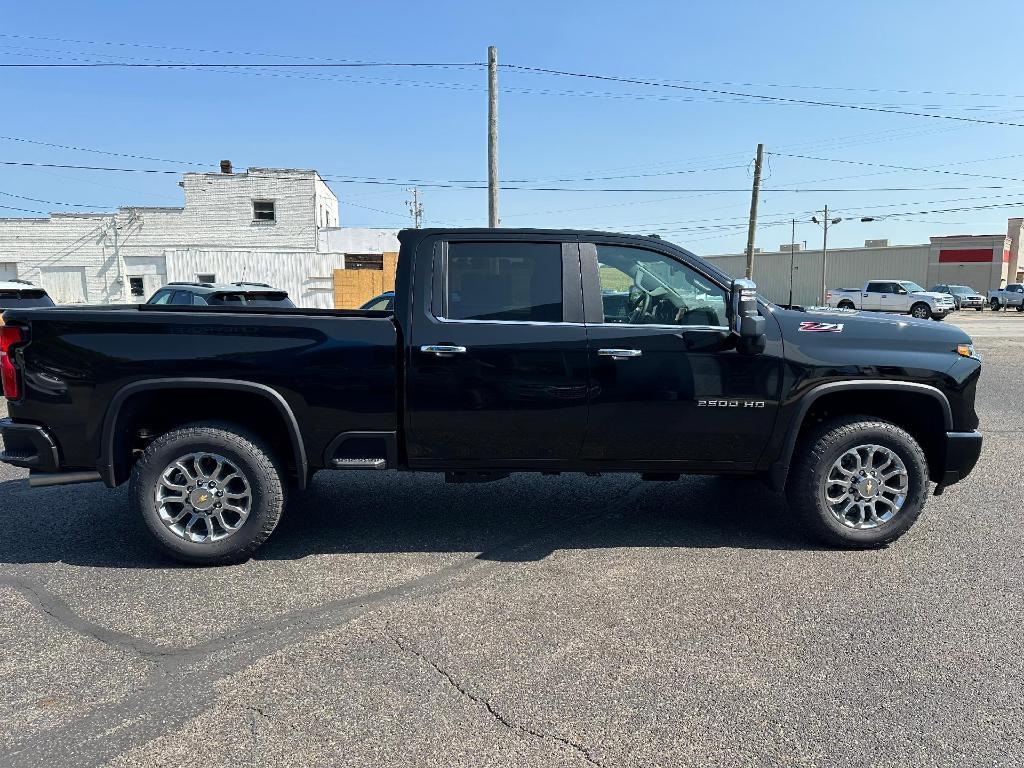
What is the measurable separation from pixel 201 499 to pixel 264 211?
30.2 m

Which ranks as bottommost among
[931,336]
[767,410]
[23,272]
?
[767,410]

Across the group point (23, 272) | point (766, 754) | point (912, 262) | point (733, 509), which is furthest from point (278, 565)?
point (912, 262)

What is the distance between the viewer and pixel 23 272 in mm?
30922

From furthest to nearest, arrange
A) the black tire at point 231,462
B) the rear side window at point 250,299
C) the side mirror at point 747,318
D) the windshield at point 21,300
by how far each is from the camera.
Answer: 1. the rear side window at point 250,299
2. the windshield at point 21,300
3. the black tire at point 231,462
4. the side mirror at point 747,318

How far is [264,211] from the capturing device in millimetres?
31688

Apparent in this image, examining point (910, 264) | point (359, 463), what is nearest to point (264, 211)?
point (359, 463)

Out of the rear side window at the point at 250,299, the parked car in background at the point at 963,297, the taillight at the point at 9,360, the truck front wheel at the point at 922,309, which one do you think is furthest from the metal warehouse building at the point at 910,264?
the taillight at the point at 9,360

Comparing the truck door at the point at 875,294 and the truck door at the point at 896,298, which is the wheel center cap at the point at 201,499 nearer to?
the truck door at the point at 896,298

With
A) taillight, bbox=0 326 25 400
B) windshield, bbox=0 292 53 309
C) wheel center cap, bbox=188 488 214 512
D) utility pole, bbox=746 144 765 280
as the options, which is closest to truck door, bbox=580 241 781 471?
wheel center cap, bbox=188 488 214 512

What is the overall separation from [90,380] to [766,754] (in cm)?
388

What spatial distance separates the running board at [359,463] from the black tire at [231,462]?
0.36m

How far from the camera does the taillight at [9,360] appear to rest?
4.08 m

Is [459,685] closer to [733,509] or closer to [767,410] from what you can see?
[767,410]

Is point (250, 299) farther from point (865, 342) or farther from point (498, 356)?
Answer: point (865, 342)
